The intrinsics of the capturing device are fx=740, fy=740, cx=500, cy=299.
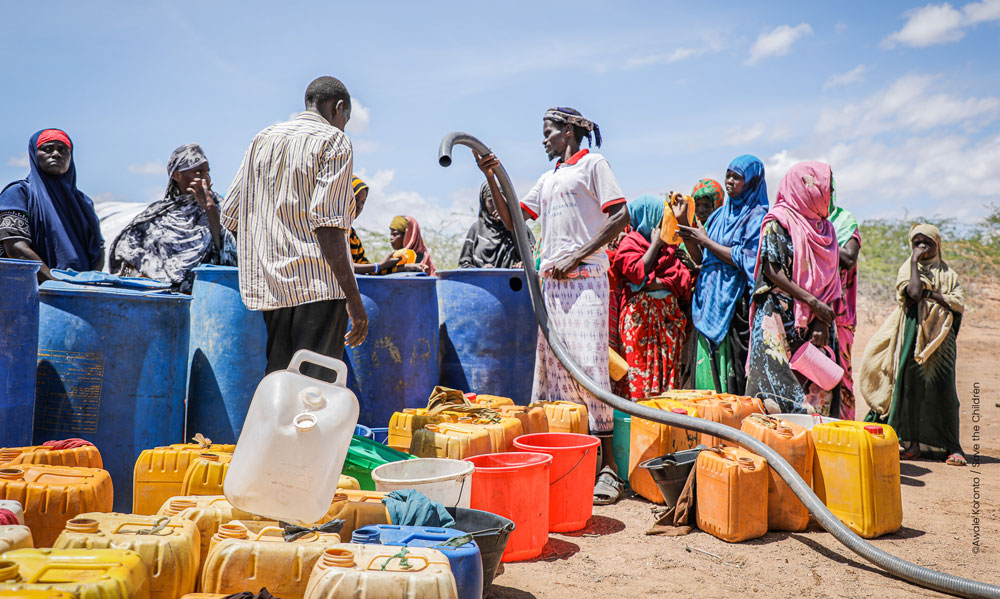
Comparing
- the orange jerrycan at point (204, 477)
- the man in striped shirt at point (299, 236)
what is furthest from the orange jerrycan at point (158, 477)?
the man in striped shirt at point (299, 236)

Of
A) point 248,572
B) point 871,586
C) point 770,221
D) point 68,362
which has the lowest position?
point 871,586

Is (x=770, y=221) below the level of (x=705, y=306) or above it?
above

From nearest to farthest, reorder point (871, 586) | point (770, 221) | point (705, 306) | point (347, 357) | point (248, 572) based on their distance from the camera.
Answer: point (248, 572)
point (871, 586)
point (347, 357)
point (770, 221)
point (705, 306)

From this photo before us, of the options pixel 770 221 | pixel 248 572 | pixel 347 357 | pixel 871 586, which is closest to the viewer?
pixel 248 572

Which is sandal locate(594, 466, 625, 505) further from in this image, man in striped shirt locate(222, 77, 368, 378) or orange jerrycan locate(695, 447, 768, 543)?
man in striped shirt locate(222, 77, 368, 378)

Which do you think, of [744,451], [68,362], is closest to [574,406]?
[744,451]

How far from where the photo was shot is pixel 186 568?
198 centimetres

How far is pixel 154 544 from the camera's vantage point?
1939 millimetres

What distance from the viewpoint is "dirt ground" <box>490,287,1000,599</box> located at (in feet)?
9.41

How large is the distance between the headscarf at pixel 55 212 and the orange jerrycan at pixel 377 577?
344 centimetres

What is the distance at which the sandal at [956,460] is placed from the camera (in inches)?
209

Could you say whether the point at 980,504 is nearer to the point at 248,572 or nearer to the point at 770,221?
the point at 770,221

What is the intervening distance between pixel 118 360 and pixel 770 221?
3.70 m

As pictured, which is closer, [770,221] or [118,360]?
[118,360]
